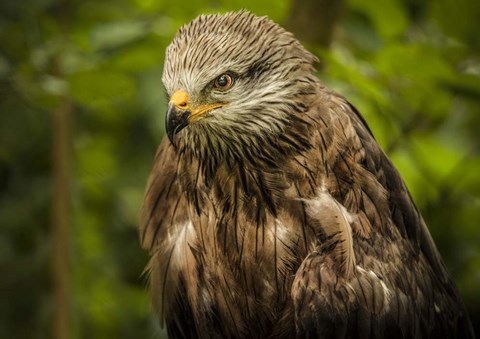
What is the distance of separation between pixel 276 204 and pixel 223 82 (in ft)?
1.84

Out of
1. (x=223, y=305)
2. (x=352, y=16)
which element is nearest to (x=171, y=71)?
(x=223, y=305)

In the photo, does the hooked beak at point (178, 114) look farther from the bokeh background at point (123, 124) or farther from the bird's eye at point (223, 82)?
the bokeh background at point (123, 124)

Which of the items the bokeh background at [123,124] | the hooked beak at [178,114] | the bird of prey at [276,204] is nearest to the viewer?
the hooked beak at [178,114]

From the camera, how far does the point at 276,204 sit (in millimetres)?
3551

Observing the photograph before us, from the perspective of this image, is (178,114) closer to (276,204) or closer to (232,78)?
(232,78)

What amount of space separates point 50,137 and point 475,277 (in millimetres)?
2740

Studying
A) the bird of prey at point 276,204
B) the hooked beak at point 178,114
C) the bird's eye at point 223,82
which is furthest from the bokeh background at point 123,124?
the hooked beak at point 178,114

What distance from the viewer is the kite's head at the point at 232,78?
10.6ft

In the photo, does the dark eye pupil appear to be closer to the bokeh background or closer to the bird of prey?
the bird of prey

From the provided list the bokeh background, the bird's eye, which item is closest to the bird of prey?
the bird's eye

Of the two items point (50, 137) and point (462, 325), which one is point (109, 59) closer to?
point (50, 137)

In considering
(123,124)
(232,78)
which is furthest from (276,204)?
(123,124)

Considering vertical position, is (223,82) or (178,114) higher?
(223,82)

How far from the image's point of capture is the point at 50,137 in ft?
19.0
